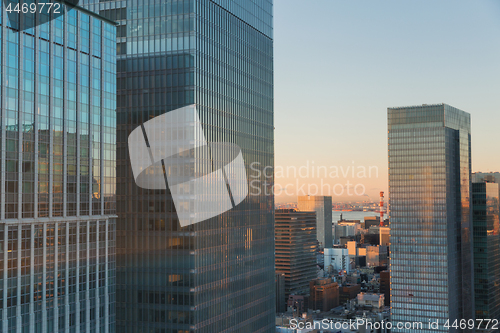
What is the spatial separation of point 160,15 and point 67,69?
A: 2845cm

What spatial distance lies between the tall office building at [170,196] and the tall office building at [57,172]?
47.4ft

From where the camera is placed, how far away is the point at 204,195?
10594 cm

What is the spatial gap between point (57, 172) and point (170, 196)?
1086 inches

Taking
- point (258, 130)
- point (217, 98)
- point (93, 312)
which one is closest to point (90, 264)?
point (93, 312)

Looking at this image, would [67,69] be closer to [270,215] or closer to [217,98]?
[217,98]

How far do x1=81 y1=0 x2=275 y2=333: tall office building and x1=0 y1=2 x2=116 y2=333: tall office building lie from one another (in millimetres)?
14459

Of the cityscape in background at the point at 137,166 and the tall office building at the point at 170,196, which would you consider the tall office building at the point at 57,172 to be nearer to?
the cityscape in background at the point at 137,166

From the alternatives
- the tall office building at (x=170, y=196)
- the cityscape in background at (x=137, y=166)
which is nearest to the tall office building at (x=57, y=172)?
the cityscape in background at (x=137, y=166)

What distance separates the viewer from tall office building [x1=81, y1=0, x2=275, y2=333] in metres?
103

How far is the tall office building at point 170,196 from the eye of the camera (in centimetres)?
10269

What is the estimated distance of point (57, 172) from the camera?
3155 inches

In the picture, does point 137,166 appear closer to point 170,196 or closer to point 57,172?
point 170,196

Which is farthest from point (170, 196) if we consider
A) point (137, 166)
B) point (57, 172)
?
point (57, 172)

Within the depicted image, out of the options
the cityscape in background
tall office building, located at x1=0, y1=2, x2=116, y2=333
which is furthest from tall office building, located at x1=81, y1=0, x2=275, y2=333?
tall office building, located at x1=0, y1=2, x2=116, y2=333
